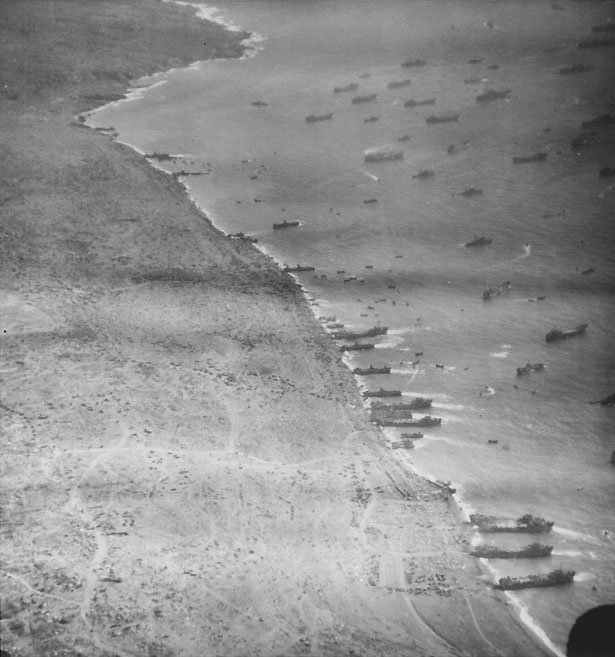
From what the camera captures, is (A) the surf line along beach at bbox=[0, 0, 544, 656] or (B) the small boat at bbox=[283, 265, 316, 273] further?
(B) the small boat at bbox=[283, 265, 316, 273]

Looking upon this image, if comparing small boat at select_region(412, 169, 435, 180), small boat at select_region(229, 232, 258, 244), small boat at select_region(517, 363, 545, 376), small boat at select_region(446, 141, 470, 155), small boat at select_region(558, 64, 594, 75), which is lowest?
small boat at select_region(517, 363, 545, 376)

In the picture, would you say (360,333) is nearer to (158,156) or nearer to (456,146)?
(456,146)

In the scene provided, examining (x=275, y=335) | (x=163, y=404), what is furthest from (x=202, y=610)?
(x=275, y=335)

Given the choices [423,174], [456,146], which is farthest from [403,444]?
[456,146]

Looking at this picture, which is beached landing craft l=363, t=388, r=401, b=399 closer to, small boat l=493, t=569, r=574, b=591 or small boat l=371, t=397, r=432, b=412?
small boat l=371, t=397, r=432, b=412

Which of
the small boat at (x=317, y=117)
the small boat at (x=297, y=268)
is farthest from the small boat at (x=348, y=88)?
the small boat at (x=297, y=268)

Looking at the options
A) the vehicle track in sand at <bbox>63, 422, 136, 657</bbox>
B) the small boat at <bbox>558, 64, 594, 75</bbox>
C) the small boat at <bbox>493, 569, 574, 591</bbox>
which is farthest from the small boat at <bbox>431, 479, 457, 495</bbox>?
the small boat at <bbox>558, 64, 594, 75</bbox>

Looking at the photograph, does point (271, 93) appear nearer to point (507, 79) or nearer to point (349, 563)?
point (507, 79)
